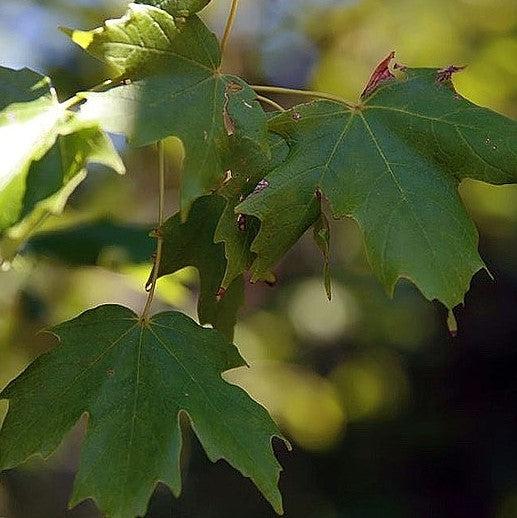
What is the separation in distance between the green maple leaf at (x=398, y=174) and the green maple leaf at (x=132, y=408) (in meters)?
0.11

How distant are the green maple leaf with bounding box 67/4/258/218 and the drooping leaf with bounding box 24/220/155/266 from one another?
24.0 inches

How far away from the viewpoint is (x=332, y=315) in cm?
265

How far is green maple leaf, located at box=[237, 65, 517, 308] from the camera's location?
2.52ft

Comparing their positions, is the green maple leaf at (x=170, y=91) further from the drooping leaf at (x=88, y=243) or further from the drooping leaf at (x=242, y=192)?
the drooping leaf at (x=88, y=243)

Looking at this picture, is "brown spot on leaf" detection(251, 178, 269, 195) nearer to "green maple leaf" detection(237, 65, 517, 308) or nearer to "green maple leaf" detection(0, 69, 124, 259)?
"green maple leaf" detection(237, 65, 517, 308)

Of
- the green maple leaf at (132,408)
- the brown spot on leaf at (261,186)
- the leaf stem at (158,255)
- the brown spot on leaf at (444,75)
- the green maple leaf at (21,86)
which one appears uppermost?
the green maple leaf at (21,86)

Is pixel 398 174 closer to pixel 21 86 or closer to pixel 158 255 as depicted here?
pixel 158 255

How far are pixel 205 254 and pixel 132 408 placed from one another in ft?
0.60

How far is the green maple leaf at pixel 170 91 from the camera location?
0.76 m

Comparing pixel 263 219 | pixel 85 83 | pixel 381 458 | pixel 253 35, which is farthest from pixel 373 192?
pixel 381 458

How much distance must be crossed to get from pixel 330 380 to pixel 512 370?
778 millimetres

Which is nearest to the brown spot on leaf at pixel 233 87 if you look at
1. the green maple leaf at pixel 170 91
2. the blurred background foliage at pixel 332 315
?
the green maple leaf at pixel 170 91

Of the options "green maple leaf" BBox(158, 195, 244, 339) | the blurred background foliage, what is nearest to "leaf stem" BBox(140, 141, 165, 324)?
"green maple leaf" BBox(158, 195, 244, 339)

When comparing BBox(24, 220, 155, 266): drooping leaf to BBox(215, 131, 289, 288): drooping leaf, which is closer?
BBox(215, 131, 289, 288): drooping leaf
